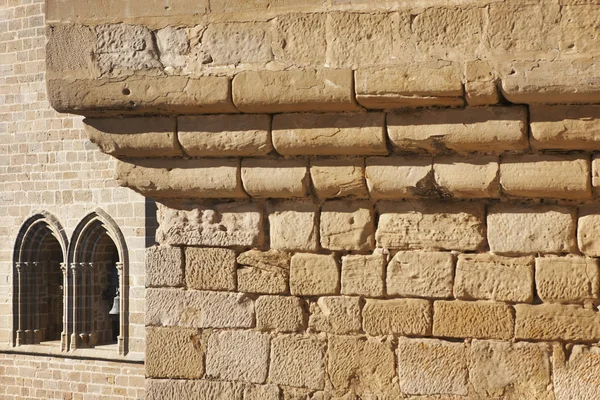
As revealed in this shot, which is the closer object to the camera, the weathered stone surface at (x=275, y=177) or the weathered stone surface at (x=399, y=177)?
the weathered stone surface at (x=399, y=177)

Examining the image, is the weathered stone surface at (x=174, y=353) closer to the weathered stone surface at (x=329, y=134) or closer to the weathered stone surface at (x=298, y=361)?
the weathered stone surface at (x=298, y=361)

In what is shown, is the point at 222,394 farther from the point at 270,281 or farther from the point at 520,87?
the point at 520,87

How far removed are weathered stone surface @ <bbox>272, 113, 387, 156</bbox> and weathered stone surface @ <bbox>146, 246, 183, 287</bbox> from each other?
0.76m

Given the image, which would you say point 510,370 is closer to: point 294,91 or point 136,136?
point 294,91

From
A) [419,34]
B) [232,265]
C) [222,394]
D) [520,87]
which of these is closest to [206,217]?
[232,265]

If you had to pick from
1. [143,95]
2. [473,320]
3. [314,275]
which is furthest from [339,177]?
[143,95]

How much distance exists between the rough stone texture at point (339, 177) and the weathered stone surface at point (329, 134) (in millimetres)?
68

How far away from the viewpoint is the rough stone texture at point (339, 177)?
3.78m

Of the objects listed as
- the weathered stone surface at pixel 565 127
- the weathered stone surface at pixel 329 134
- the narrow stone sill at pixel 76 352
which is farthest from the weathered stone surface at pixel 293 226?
the narrow stone sill at pixel 76 352

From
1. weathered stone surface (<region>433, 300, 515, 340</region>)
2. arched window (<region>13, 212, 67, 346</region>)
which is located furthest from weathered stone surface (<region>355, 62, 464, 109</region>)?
arched window (<region>13, 212, 67, 346</region>)

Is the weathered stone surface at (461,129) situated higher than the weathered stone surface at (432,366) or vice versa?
the weathered stone surface at (461,129)

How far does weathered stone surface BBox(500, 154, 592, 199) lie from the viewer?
345 cm

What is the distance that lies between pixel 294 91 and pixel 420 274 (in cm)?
91

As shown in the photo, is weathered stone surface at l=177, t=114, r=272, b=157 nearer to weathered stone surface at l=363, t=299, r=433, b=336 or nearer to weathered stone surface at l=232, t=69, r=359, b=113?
weathered stone surface at l=232, t=69, r=359, b=113
